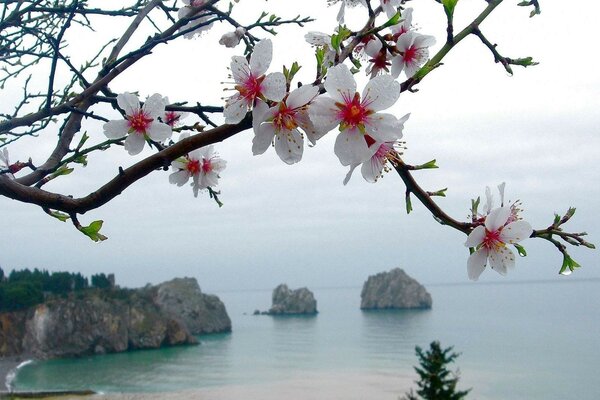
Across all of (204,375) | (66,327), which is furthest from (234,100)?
(66,327)

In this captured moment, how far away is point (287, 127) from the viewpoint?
37.1 inches

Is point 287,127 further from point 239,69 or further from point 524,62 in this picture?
point 524,62

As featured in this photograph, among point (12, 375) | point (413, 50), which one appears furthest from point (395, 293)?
point (413, 50)

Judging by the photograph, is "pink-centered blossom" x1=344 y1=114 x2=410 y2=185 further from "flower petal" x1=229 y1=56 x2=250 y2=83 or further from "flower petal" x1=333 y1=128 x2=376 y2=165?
"flower petal" x1=229 y1=56 x2=250 y2=83

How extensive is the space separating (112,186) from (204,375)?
1755 inches

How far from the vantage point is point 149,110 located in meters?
1.41

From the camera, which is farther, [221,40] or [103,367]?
[103,367]

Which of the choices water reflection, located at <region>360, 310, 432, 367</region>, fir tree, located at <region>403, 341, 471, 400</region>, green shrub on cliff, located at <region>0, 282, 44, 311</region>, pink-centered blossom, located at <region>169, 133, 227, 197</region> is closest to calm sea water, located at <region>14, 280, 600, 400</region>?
water reflection, located at <region>360, 310, 432, 367</region>

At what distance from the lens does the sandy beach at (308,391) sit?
114 feet

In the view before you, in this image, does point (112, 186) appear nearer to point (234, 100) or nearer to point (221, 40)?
point (234, 100)

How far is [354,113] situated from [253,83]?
0.60 feet

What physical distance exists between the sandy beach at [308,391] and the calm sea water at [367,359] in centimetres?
148

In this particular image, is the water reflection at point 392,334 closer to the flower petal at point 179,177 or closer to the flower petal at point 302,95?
the flower petal at point 179,177

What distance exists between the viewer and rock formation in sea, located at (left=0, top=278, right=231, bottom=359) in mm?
50625
